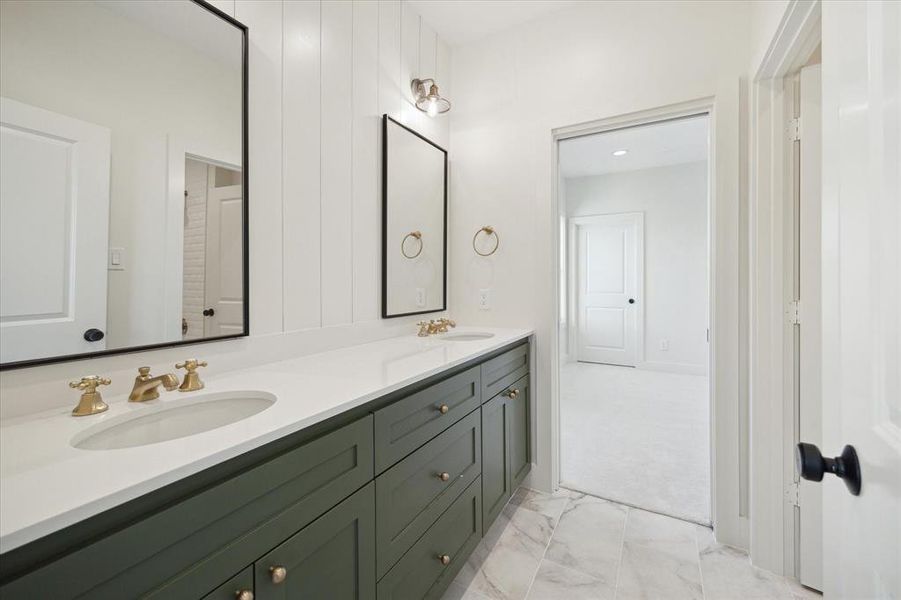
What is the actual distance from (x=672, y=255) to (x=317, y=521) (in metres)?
5.41

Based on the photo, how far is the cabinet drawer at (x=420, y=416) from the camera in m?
1.09

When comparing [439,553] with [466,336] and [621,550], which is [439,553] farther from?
[466,336]

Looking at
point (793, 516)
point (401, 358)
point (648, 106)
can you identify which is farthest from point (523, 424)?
point (648, 106)

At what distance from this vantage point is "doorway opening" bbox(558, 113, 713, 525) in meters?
3.32

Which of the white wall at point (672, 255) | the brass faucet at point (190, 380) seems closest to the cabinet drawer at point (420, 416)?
the brass faucet at point (190, 380)

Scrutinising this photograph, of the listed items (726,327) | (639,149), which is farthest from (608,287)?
(726,327)

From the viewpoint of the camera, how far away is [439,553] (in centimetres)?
135

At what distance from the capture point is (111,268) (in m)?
1.06

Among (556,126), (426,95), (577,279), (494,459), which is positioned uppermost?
(426,95)

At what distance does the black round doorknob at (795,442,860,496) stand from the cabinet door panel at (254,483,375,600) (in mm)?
879

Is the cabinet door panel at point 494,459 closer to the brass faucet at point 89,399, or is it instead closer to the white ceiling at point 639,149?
the brass faucet at point 89,399

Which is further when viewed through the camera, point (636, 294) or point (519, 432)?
point (636, 294)

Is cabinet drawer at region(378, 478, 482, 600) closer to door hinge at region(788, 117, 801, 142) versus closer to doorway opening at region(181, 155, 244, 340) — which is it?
doorway opening at region(181, 155, 244, 340)

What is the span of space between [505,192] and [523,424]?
133 centimetres
